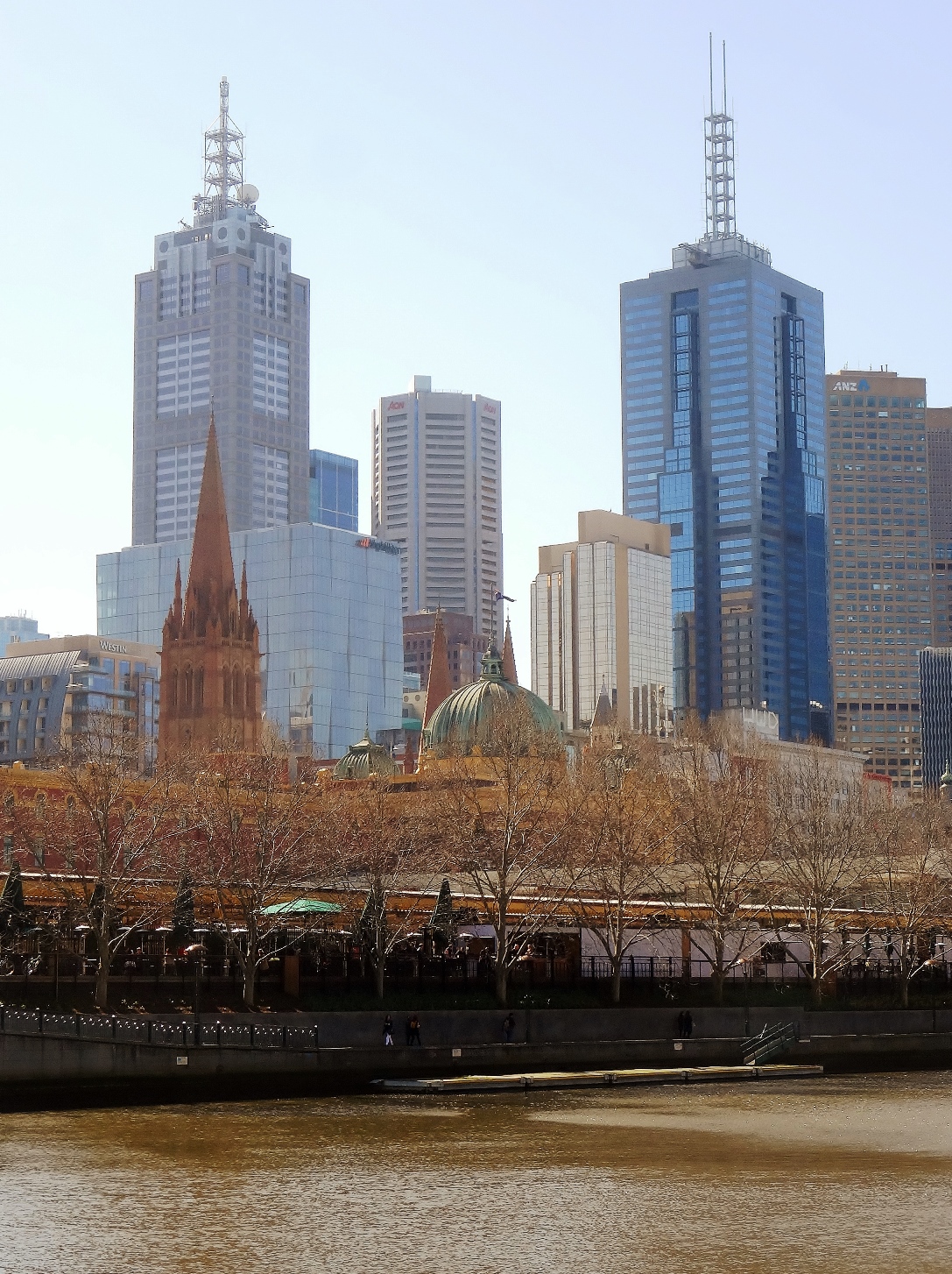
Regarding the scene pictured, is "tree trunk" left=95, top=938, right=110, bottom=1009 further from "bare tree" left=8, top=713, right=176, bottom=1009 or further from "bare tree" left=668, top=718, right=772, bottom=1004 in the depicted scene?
"bare tree" left=668, top=718, right=772, bottom=1004

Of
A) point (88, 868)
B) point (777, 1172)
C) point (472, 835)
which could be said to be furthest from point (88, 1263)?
point (88, 868)

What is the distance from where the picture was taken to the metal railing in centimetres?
6475

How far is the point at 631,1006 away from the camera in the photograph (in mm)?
88312

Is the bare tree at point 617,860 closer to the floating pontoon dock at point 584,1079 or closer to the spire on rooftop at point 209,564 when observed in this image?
the floating pontoon dock at point 584,1079

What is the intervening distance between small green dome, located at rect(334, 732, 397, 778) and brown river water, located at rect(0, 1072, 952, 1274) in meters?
103

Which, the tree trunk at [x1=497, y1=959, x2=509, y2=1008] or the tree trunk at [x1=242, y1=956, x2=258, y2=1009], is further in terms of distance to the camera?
the tree trunk at [x1=497, y1=959, x2=509, y2=1008]

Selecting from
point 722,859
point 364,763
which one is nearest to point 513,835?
point 722,859

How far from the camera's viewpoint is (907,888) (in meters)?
104

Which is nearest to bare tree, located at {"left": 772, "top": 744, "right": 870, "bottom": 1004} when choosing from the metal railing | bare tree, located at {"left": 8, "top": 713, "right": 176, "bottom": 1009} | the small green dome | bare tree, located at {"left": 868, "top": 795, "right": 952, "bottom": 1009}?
bare tree, located at {"left": 868, "top": 795, "right": 952, "bottom": 1009}

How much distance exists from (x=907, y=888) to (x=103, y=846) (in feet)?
142

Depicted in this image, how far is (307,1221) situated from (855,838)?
67664 millimetres

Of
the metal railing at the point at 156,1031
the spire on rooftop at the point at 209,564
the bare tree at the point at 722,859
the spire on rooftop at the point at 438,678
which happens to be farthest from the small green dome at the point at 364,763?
the metal railing at the point at 156,1031

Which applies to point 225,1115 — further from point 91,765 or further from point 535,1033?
point 91,765

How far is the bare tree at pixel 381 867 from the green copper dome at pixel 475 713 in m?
31.0
